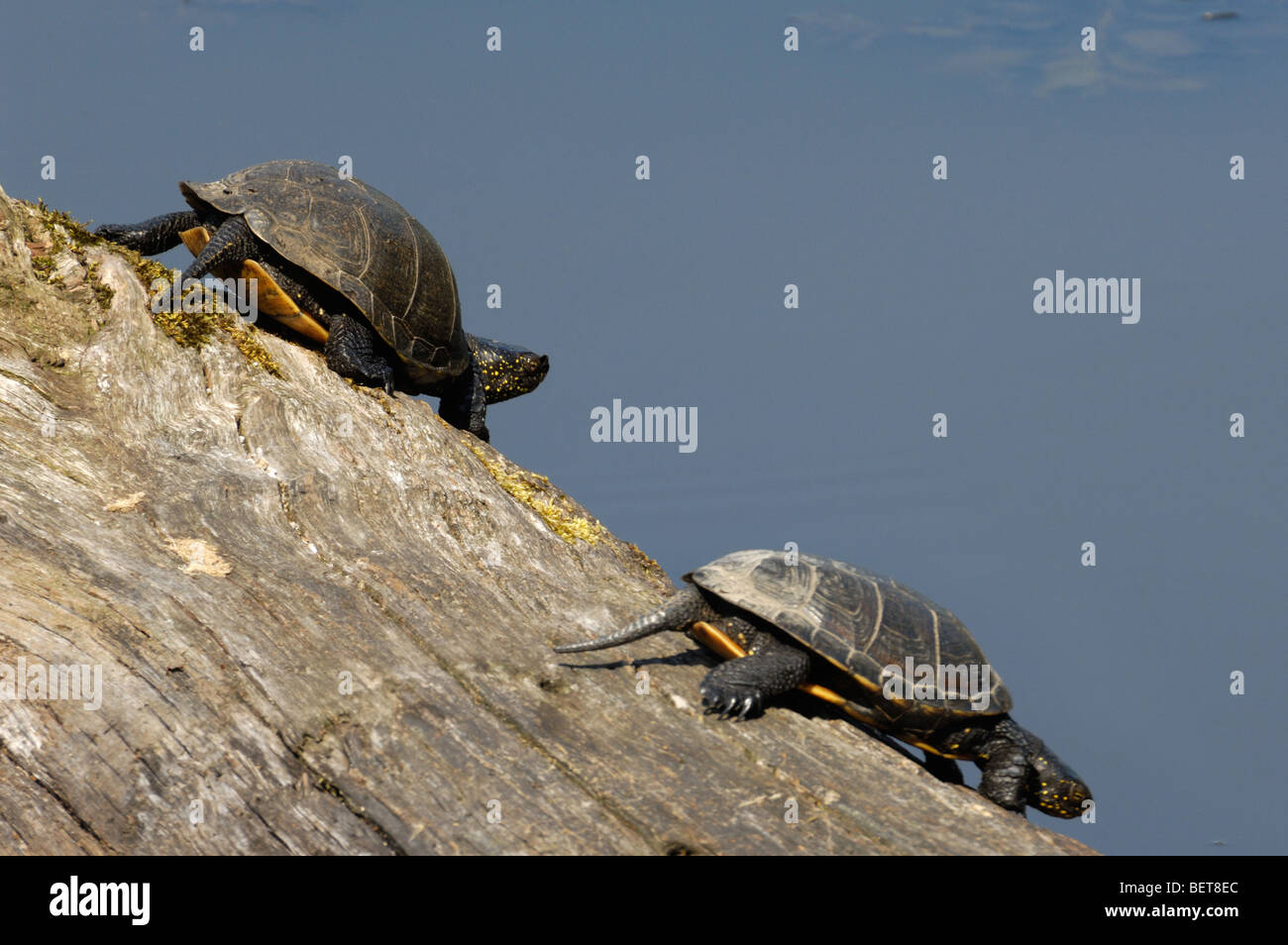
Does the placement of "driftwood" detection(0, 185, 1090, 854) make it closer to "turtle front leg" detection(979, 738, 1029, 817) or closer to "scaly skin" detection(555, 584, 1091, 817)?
"scaly skin" detection(555, 584, 1091, 817)

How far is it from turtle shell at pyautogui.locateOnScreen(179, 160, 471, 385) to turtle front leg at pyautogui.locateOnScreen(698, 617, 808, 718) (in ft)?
12.0

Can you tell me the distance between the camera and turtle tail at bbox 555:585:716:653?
4.81 meters

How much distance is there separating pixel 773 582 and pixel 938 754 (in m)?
1.48

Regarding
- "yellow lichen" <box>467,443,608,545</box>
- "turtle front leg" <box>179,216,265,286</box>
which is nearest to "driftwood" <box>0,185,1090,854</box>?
"yellow lichen" <box>467,443,608,545</box>

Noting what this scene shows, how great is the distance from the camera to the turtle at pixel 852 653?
489 centimetres

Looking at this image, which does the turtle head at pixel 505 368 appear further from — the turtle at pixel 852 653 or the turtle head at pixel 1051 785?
the turtle head at pixel 1051 785

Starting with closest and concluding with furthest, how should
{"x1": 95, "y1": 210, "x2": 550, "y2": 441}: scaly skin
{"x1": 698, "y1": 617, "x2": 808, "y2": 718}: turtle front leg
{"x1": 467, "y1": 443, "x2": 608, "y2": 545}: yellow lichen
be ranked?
{"x1": 698, "y1": 617, "x2": 808, "y2": 718}: turtle front leg < {"x1": 467, "y1": 443, "x2": 608, "y2": 545}: yellow lichen < {"x1": 95, "y1": 210, "x2": 550, "y2": 441}: scaly skin

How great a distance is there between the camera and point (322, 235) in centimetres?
711

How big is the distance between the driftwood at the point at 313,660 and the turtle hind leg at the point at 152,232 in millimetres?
819

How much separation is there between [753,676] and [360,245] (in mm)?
4431

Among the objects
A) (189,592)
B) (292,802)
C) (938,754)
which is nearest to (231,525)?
(189,592)
